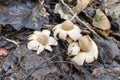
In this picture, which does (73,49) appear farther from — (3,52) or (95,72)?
(3,52)

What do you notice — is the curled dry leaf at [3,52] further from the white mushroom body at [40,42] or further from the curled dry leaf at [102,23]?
the curled dry leaf at [102,23]

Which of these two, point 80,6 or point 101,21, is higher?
point 80,6

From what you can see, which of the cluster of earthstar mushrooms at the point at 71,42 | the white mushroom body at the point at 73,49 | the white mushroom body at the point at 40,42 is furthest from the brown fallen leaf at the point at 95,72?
the white mushroom body at the point at 40,42

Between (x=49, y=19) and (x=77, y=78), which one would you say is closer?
(x=77, y=78)

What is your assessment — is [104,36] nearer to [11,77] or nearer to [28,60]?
[28,60]

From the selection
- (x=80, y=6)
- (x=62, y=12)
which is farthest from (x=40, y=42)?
(x=80, y=6)

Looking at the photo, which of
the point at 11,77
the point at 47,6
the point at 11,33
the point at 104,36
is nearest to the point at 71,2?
the point at 47,6

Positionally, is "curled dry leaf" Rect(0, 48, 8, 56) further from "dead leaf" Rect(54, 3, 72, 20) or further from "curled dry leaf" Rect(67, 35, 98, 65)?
"dead leaf" Rect(54, 3, 72, 20)
